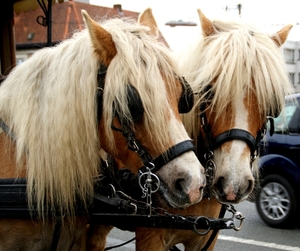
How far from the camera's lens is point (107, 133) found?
222 cm

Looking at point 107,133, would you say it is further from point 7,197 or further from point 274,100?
point 274,100

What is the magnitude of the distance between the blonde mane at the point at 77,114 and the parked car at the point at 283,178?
4.24 m

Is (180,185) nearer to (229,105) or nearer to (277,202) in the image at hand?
(229,105)

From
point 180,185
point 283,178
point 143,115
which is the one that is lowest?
point 283,178

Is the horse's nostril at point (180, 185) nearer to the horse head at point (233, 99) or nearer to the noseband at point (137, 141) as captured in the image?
the noseband at point (137, 141)

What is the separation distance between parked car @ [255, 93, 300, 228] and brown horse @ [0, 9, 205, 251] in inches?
166

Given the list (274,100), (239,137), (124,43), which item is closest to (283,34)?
(274,100)

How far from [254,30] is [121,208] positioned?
4.72 ft

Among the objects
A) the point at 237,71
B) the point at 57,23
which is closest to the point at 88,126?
the point at 237,71

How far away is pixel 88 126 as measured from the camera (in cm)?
220

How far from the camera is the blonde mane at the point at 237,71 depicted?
268 cm

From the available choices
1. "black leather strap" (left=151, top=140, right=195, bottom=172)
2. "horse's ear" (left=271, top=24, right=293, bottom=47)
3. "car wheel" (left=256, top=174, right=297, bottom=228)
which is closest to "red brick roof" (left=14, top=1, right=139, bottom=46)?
"car wheel" (left=256, top=174, right=297, bottom=228)

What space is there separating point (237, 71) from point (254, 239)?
367cm

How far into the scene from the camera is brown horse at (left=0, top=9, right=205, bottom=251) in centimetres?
212
